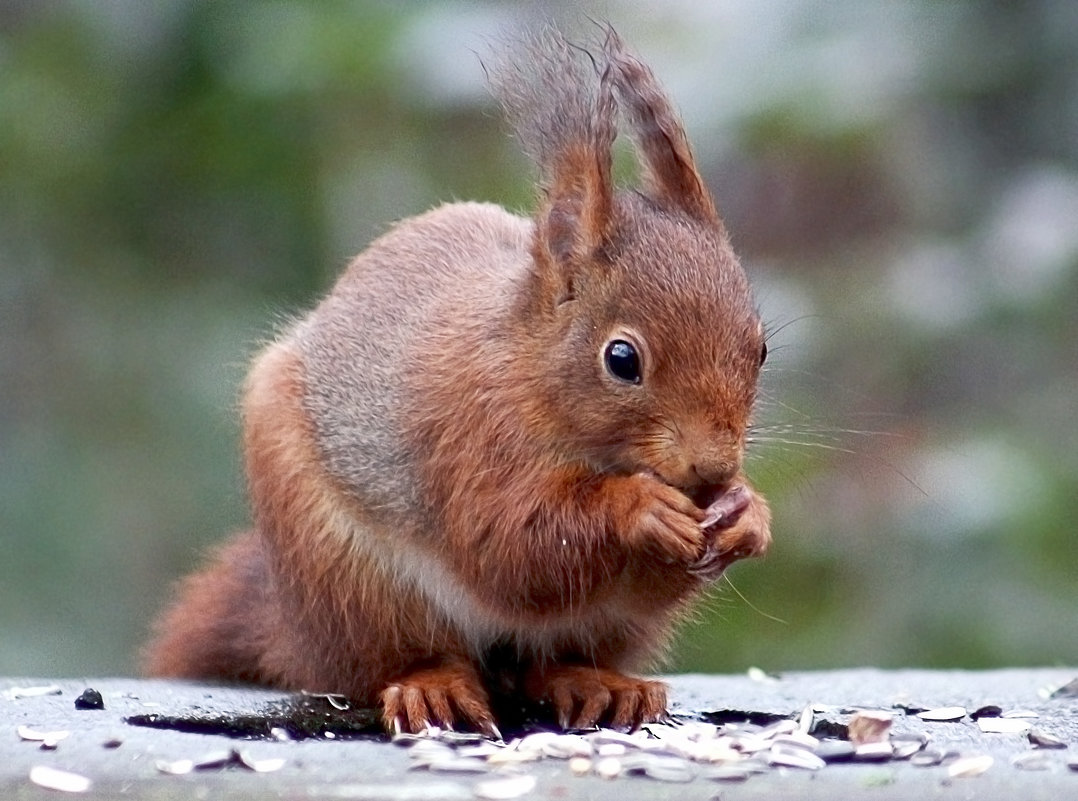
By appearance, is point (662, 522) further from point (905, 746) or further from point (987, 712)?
point (987, 712)

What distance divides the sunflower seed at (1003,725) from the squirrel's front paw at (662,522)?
0.34 m

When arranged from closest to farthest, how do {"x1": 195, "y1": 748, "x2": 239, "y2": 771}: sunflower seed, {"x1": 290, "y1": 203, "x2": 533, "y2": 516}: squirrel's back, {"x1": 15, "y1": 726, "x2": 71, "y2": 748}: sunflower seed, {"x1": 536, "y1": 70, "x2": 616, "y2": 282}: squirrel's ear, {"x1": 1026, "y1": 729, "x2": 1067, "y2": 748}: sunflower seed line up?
{"x1": 195, "y1": 748, "x2": 239, "y2": 771}: sunflower seed
{"x1": 15, "y1": 726, "x2": 71, "y2": 748}: sunflower seed
{"x1": 1026, "y1": 729, "x2": 1067, "y2": 748}: sunflower seed
{"x1": 536, "y1": 70, "x2": 616, "y2": 282}: squirrel's ear
{"x1": 290, "y1": 203, "x2": 533, "y2": 516}: squirrel's back

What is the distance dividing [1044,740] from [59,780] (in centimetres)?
88

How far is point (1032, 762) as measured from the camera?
1554 mm

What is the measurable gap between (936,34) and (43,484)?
5.50 feet

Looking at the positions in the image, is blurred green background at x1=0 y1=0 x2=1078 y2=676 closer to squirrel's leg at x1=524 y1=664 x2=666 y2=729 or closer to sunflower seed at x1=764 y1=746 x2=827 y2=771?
squirrel's leg at x1=524 y1=664 x2=666 y2=729

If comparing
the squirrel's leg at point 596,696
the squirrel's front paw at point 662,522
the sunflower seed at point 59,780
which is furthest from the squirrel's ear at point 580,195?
the sunflower seed at point 59,780

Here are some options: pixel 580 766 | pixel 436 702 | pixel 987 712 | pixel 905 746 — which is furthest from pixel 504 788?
pixel 987 712

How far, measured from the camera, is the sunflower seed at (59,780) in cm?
136


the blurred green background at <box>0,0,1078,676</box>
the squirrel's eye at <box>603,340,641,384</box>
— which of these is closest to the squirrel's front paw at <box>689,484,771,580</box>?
the squirrel's eye at <box>603,340,641,384</box>

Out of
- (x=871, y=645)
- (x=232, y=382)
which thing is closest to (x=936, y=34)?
(x=871, y=645)

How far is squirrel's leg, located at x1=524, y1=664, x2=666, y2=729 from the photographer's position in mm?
1906

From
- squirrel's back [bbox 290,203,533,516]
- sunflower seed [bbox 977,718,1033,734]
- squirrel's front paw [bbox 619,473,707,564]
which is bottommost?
sunflower seed [bbox 977,718,1033,734]

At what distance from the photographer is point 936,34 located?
10.5 feet
